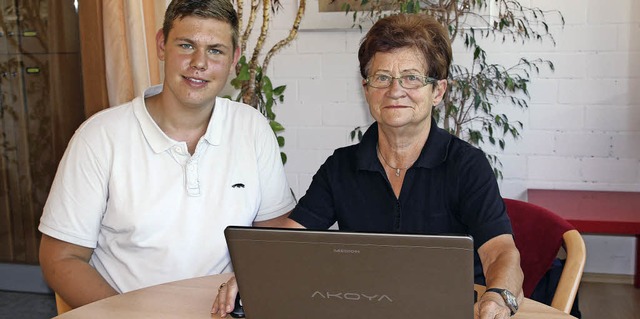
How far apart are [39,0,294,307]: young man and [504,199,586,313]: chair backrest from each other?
2.32ft

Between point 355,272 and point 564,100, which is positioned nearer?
point 355,272

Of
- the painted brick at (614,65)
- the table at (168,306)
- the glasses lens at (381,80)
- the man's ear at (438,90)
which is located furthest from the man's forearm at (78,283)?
the painted brick at (614,65)

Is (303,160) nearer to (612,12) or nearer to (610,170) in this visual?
(610,170)

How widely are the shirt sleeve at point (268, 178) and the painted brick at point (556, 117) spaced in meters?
1.67

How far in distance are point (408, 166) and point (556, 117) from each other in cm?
171

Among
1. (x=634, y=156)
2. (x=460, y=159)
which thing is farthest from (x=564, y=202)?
(x=460, y=159)

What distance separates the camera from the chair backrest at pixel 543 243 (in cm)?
161

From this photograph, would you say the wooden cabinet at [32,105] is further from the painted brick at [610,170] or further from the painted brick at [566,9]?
the painted brick at [610,170]

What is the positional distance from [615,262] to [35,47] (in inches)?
117

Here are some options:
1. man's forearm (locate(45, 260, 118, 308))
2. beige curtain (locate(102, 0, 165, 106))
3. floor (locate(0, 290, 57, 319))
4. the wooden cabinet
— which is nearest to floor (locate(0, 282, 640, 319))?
floor (locate(0, 290, 57, 319))

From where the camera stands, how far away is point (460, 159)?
1.81 m

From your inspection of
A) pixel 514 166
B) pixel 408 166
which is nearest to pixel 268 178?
pixel 408 166

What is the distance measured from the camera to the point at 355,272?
3.88 ft

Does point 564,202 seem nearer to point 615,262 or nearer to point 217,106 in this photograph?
point 615,262
